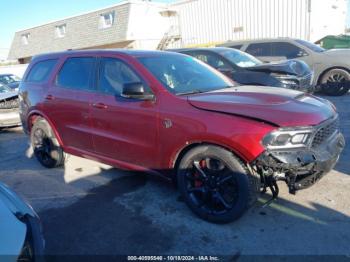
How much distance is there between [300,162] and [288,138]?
23cm

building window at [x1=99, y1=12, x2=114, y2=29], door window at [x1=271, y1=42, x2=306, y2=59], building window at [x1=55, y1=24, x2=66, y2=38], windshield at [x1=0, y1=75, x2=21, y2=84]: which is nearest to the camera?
door window at [x1=271, y1=42, x2=306, y2=59]

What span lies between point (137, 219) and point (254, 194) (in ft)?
4.23

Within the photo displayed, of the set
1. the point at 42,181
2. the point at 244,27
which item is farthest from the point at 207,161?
the point at 244,27

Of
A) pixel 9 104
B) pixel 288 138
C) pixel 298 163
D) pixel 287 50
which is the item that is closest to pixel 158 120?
pixel 288 138

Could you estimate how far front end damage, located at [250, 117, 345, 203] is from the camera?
279 centimetres

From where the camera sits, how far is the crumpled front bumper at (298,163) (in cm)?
279

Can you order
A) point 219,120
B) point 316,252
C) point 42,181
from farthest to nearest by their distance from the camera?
point 42,181 → point 219,120 → point 316,252

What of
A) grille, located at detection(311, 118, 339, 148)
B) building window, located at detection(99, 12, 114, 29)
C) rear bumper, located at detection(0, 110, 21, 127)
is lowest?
rear bumper, located at detection(0, 110, 21, 127)

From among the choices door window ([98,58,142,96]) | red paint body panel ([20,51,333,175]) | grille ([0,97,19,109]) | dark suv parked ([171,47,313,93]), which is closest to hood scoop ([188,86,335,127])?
red paint body panel ([20,51,333,175])

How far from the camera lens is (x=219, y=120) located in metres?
2.96

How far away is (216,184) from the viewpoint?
316cm

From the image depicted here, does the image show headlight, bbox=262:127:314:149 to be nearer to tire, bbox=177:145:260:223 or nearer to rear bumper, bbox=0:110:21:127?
tire, bbox=177:145:260:223

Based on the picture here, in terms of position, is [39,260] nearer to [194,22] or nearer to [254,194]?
[254,194]

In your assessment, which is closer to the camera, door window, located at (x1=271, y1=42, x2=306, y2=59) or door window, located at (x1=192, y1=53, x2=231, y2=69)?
door window, located at (x1=192, y1=53, x2=231, y2=69)
